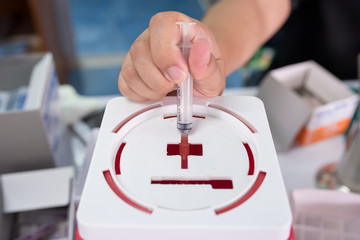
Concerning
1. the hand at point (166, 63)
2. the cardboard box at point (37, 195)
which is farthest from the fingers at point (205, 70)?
the cardboard box at point (37, 195)

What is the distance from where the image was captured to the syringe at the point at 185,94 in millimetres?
270

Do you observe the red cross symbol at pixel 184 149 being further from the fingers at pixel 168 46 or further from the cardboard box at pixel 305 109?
the cardboard box at pixel 305 109

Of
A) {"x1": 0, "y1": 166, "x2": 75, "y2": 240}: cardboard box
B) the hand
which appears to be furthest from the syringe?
{"x1": 0, "y1": 166, "x2": 75, "y2": 240}: cardboard box

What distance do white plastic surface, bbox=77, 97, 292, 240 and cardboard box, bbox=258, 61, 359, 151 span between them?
0.31 m

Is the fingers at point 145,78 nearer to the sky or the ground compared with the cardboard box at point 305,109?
nearer to the sky

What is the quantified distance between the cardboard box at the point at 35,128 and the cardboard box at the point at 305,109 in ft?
1.09

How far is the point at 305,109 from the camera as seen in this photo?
1.97ft

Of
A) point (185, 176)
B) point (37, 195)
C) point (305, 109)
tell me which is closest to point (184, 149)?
point (185, 176)

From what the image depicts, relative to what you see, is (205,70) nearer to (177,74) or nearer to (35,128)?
(177,74)

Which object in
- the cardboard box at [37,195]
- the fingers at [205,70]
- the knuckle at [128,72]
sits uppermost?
the fingers at [205,70]

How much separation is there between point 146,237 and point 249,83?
2.95ft

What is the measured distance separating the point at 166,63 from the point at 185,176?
9 cm

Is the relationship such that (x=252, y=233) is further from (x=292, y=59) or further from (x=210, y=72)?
(x=292, y=59)

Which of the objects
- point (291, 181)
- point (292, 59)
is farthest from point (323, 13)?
point (291, 181)
